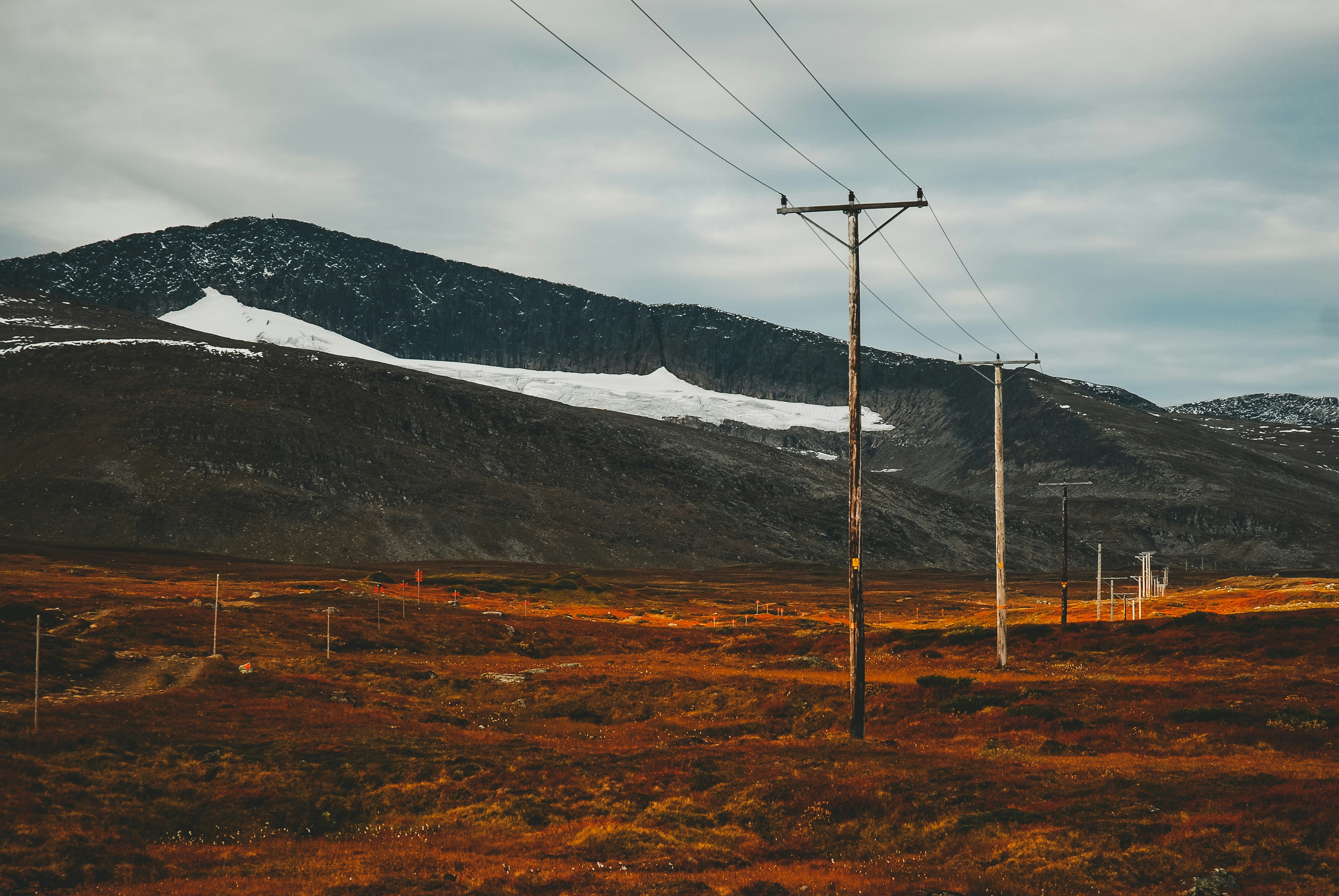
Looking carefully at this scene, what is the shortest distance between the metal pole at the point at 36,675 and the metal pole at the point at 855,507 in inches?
802

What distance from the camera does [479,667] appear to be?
56.9m

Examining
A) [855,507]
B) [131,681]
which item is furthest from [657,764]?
[131,681]

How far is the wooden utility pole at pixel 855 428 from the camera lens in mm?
28578

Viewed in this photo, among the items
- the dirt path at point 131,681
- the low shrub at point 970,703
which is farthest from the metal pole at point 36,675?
the low shrub at point 970,703

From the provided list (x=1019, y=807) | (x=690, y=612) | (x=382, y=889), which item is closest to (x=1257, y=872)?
(x=1019, y=807)

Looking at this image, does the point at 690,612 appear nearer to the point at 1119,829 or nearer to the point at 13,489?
the point at 1119,829

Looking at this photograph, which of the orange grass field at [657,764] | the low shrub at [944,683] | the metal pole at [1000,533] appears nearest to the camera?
the orange grass field at [657,764]

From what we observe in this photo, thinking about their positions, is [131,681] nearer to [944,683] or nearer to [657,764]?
[657,764]

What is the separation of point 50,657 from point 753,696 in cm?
2794

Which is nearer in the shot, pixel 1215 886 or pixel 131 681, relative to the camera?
pixel 1215 886

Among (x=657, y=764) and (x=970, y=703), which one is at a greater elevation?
(x=970, y=703)

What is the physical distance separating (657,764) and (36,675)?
18.3m

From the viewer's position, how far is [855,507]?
2853cm

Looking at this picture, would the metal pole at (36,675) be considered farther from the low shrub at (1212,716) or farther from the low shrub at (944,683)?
the low shrub at (1212,716)
